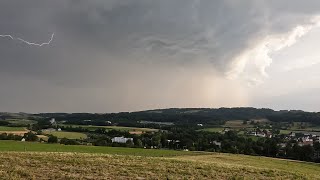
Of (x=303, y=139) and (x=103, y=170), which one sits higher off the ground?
(x=103, y=170)

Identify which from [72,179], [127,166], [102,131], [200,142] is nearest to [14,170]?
[72,179]

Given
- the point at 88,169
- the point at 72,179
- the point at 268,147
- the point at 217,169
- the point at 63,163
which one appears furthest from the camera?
the point at 268,147

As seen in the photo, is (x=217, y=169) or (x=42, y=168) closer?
(x=42, y=168)

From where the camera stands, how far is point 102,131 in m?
164

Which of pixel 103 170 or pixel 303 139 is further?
pixel 303 139

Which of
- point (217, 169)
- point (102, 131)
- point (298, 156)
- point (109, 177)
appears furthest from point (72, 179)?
point (102, 131)

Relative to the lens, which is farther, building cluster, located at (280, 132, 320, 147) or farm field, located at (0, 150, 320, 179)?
building cluster, located at (280, 132, 320, 147)

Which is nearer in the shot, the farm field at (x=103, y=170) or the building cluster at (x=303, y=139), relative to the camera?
the farm field at (x=103, y=170)

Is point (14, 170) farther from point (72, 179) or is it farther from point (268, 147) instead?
point (268, 147)

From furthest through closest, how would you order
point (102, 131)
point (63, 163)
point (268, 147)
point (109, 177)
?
point (102, 131), point (268, 147), point (63, 163), point (109, 177)

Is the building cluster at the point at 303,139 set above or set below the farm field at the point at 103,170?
below

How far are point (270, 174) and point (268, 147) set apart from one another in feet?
314

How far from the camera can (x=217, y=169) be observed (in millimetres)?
30250

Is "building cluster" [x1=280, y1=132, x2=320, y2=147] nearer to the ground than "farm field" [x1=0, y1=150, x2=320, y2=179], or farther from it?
nearer to the ground
